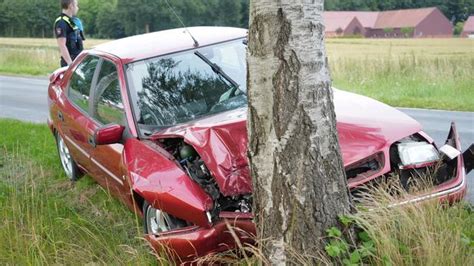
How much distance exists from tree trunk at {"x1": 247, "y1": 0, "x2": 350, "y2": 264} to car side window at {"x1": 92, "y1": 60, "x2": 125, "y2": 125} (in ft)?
6.81

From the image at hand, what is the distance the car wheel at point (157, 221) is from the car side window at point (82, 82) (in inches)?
71.7

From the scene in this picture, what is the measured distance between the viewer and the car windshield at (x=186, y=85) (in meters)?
4.67

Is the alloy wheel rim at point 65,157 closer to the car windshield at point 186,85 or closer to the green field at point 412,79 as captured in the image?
the car windshield at point 186,85

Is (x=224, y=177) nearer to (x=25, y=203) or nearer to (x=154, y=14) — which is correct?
(x=25, y=203)

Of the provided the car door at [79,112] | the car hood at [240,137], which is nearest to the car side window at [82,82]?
the car door at [79,112]

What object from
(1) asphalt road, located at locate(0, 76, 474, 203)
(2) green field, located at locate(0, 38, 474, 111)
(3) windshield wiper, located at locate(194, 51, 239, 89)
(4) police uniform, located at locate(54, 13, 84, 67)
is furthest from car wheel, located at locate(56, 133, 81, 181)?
(2) green field, located at locate(0, 38, 474, 111)

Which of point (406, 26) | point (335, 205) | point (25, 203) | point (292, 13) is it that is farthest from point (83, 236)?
point (406, 26)

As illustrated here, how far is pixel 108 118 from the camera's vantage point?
16.5 feet

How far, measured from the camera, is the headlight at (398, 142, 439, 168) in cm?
389

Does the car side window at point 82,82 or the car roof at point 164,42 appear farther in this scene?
the car side window at point 82,82

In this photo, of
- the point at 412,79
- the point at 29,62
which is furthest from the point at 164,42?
the point at 29,62

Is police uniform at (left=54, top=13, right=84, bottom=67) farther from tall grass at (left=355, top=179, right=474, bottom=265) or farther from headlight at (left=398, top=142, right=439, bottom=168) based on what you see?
tall grass at (left=355, top=179, right=474, bottom=265)

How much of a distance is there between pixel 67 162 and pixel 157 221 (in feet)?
9.14

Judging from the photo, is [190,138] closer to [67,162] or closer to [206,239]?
[206,239]
